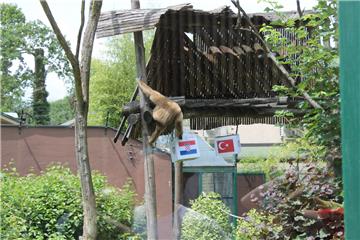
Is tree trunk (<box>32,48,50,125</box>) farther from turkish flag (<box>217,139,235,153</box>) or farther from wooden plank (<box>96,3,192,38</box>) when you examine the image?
turkish flag (<box>217,139,235,153</box>)

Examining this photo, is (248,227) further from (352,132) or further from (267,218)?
(352,132)

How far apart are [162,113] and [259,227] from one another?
3.42 feet

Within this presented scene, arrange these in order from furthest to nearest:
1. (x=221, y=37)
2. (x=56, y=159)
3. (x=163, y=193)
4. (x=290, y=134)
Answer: (x=56, y=159)
(x=163, y=193)
(x=221, y=37)
(x=290, y=134)

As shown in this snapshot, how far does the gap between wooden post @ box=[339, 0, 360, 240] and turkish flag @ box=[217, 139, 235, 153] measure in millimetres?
3187

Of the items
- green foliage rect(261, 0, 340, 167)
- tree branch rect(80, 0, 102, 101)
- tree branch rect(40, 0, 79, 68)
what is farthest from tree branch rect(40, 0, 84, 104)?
green foliage rect(261, 0, 340, 167)

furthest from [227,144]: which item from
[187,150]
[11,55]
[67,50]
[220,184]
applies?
[11,55]

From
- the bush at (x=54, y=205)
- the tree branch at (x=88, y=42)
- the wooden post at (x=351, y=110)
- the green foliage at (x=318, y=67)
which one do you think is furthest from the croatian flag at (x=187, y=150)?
the wooden post at (x=351, y=110)

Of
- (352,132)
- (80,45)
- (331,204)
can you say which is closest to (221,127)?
(80,45)

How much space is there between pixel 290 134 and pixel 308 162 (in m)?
0.46

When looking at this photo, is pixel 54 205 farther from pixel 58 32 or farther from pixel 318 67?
pixel 318 67

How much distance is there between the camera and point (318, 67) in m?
2.28

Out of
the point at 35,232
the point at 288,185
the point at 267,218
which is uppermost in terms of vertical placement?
the point at 288,185

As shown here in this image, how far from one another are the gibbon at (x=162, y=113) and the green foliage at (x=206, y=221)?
857mm

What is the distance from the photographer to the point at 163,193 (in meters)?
4.26
